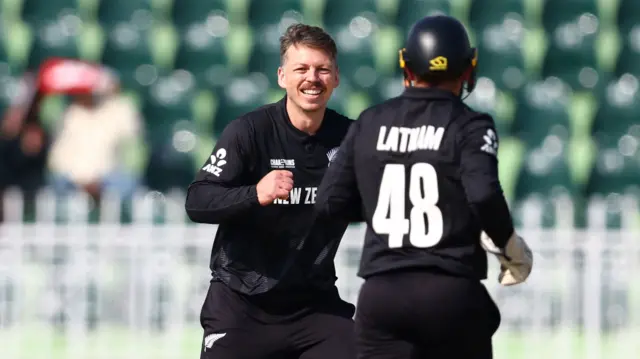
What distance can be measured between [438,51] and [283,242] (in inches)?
56.5

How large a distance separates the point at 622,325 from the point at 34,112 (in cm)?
495

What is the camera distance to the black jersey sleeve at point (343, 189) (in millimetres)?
4465

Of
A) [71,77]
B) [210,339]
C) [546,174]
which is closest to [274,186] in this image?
[210,339]

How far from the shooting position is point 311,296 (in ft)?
18.1

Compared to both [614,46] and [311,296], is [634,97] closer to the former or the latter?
[614,46]

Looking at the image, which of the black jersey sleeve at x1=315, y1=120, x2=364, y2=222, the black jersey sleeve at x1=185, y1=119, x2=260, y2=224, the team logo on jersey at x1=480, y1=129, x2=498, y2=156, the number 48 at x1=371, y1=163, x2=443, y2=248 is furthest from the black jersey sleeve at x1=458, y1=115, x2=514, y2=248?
the black jersey sleeve at x1=185, y1=119, x2=260, y2=224

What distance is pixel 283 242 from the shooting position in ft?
18.1

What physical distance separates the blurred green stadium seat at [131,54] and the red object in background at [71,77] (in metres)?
0.19

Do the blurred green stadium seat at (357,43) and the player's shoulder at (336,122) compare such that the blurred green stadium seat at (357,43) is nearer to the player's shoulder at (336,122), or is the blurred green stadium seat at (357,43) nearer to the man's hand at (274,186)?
the player's shoulder at (336,122)

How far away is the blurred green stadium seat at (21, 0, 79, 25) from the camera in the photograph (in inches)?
453

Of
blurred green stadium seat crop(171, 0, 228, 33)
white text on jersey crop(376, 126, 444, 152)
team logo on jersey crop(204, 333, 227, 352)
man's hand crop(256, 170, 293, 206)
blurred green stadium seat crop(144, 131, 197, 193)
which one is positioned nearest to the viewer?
white text on jersey crop(376, 126, 444, 152)

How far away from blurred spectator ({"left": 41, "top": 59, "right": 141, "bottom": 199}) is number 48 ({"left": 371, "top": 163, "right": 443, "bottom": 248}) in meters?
6.72

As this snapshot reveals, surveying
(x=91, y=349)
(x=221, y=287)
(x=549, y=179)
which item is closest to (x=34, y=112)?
(x=91, y=349)

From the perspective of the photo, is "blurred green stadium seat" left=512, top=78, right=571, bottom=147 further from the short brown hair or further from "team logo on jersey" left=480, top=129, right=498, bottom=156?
"team logo on jersey" left=480, top=129, right=498, bottom=156
